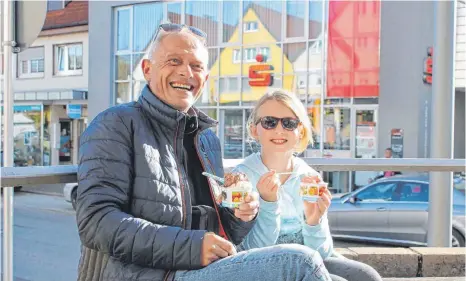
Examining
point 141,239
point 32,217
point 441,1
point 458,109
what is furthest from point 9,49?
point 458,109

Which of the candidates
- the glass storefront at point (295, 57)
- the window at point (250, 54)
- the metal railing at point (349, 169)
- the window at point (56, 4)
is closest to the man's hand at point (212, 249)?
the metal railing at point (349, 169)

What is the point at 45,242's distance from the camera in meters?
9.61

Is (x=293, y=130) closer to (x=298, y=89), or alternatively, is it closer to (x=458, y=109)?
(x=298, y=89)

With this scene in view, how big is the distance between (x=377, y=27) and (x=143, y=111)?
48.6ft

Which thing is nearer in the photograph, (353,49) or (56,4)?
(353,49)

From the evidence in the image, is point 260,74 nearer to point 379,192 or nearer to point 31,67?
point 379,192

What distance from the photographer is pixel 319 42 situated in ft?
54.5

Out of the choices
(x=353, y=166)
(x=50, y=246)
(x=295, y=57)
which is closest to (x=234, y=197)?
(x=353, y=166)

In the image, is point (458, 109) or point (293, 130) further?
point (458, 109)

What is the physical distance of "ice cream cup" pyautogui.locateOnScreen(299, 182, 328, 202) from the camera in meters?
2.34

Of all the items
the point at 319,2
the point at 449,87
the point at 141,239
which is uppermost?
the point at 319,2

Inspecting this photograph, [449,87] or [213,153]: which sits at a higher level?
[449,87]

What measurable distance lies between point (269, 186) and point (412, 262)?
209 cm

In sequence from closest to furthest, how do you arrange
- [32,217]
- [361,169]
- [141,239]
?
1. [141,239]
2. [361,169]
3. [32,217]
